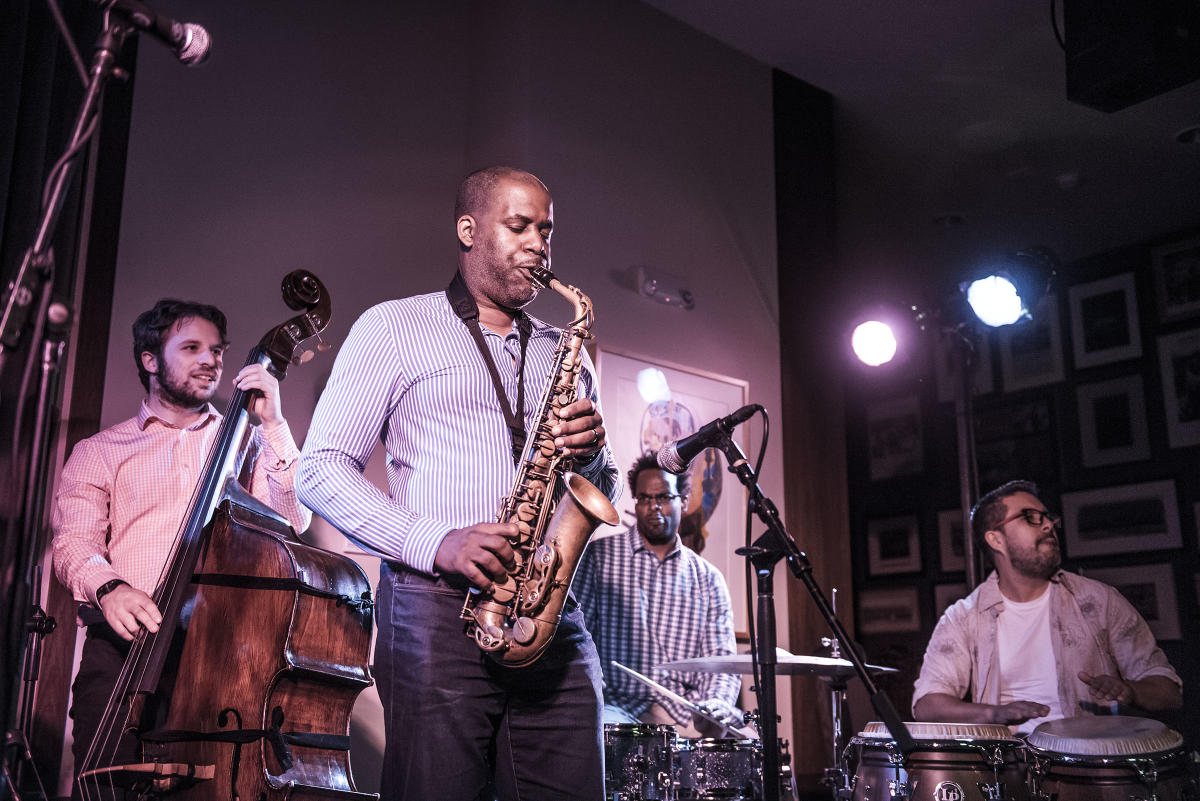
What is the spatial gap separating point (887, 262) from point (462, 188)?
658cm

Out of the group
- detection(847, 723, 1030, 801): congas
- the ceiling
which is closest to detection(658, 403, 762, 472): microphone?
detection(847, 723, 1030, 801): congas

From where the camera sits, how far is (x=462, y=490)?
2246 millimetres

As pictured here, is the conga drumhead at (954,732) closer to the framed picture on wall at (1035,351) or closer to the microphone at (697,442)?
the microphone at (697,442)

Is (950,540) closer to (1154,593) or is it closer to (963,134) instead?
(1154,593)

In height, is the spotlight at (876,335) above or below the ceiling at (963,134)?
below

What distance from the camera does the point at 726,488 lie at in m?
5.59

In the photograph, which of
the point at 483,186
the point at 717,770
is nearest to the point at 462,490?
the point at 483,186

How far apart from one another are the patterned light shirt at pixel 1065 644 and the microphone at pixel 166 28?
3.96 meters

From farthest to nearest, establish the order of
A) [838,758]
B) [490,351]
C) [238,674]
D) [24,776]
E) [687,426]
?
[687,426]
[838,758]
[24,776]
[238,674]
[490,351]

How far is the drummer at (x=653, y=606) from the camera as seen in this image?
15.6ft

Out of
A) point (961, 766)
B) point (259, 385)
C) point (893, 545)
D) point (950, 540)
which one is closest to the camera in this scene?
point (259, 385)

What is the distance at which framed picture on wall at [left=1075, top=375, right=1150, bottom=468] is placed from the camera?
766 centimetres

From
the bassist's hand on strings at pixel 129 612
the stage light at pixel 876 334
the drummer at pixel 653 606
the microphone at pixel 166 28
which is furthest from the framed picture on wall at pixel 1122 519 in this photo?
the microphone at pixel 166 28

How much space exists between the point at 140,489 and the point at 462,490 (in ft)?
5.63
